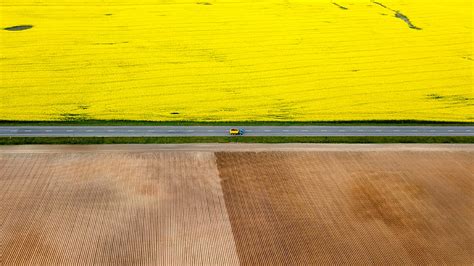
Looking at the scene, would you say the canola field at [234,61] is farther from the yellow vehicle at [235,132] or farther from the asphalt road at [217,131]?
the yellow vehicle at [235,132]

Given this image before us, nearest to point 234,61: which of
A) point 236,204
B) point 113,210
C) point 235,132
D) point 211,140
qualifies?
point 235,132

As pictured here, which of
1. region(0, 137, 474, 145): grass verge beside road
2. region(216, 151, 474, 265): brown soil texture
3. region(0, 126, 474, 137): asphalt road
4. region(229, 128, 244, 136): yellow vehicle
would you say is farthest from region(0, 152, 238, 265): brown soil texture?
region(229, 128, 244, 136): yellow vehicle

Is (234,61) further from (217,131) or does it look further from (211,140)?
(211,140)

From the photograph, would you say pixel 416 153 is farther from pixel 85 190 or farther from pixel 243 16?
pixel 243 16

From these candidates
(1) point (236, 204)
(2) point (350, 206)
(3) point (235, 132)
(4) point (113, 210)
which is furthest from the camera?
(3) point (235, 132)

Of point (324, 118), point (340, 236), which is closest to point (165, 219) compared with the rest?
point (340, 236)
